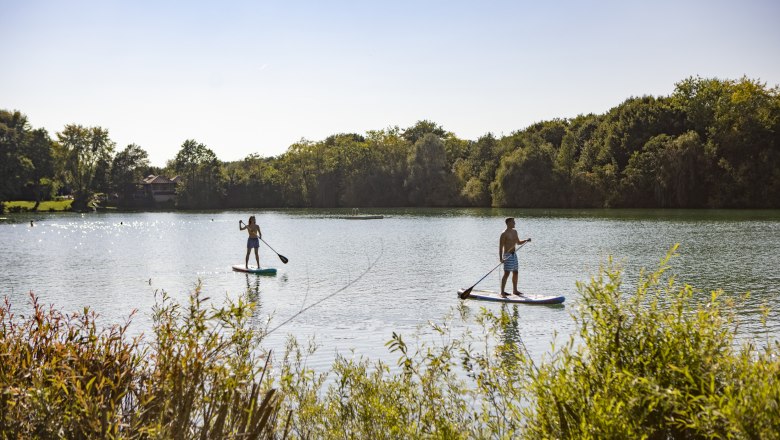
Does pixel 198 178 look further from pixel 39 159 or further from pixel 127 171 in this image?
pixel 39 159

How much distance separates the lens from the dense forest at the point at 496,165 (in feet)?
278

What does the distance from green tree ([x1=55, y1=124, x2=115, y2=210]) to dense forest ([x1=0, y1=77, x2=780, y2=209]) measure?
184 millimetres

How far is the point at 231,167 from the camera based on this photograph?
14962 centimetres

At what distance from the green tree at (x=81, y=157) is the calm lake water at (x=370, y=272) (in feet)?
257

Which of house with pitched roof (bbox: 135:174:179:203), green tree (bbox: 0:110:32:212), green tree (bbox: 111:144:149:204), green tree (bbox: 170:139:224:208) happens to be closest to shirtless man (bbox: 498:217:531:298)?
green tree (bbox: 0:110:32:212)

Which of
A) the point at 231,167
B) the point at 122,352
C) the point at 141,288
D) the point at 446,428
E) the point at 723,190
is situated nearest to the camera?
the point at 122,352

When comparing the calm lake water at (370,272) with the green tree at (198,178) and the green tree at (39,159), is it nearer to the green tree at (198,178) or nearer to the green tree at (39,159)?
the green tree at (39,159)

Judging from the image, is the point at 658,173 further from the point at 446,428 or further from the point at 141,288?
the point at 446,428

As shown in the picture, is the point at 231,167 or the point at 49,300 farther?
the point at 231,167

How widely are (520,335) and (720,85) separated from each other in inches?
3469

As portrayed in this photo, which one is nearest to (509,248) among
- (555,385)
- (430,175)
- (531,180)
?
(555,385)

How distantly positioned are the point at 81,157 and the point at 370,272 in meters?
115

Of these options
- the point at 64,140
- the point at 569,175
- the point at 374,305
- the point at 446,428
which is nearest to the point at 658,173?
the point at 569,175

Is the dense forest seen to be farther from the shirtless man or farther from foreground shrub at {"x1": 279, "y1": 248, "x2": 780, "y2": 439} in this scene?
foreground shrub at {"x1": 279, "y1": 248, "x2": 780, "y2": 439}
